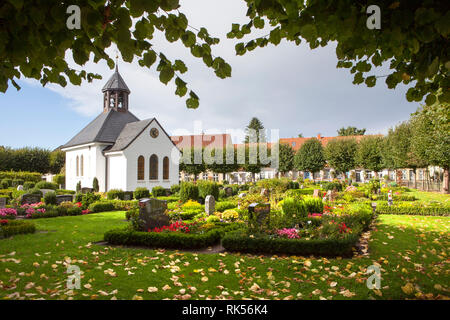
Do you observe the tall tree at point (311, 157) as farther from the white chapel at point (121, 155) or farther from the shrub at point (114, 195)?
the shrub at point (114, 195)

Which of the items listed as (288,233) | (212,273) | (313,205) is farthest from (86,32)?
(313,205)

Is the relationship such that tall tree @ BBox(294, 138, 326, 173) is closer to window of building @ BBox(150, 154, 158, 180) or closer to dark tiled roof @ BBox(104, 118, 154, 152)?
window of building @ BBox(150, 154, 158, 180)

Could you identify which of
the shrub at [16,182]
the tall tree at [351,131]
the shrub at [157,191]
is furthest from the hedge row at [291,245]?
the tall tree at [351,131]

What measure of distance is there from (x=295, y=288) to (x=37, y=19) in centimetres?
538

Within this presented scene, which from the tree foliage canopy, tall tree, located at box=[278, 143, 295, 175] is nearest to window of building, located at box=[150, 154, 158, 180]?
the tree foliage canopy

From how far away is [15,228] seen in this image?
9711mm

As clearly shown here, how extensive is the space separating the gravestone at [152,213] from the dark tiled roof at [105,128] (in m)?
20.7

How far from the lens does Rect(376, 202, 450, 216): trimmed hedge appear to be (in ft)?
46.7

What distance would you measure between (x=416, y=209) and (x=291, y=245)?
11.6 metres

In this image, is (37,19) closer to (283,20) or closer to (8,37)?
(8,37)

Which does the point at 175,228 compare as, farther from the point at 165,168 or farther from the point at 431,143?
the point at 431,143

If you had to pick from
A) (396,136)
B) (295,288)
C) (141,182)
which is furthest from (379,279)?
(396,136)

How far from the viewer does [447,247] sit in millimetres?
7840

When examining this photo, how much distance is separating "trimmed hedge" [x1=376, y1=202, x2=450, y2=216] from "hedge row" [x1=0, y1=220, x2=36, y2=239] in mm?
17350
